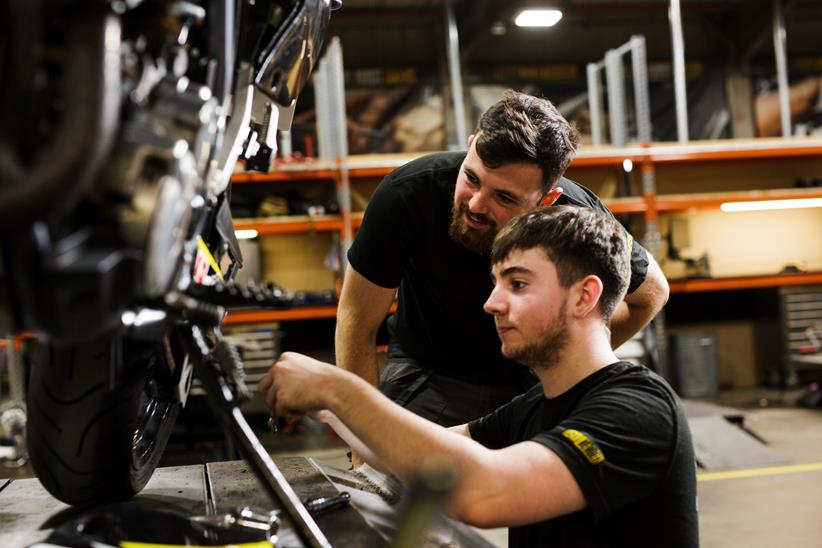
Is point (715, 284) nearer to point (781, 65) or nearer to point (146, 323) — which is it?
point (781, 65)

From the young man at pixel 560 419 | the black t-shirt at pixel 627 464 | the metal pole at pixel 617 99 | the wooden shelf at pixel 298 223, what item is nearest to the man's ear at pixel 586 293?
the young man at pixel 560 419

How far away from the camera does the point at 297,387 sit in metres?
1.03

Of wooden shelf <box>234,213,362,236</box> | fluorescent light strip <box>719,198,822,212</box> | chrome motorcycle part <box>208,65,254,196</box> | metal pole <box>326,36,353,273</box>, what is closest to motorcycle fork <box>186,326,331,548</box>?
chrome motorcycle part <box>208,65,254,196</box>

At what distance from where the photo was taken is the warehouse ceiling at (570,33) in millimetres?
9234

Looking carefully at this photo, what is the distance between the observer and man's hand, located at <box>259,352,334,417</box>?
3.39 feet

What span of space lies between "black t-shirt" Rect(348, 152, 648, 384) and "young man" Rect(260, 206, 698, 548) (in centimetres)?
52

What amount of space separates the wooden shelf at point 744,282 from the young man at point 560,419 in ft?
18.0

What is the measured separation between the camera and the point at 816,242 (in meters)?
7.72

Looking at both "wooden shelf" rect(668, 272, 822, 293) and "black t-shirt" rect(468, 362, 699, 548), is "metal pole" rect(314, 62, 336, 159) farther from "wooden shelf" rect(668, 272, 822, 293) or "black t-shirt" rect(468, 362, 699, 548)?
"black t-shirt" rect(468, 362, 699, 548)

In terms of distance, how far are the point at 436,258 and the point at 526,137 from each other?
17.8 inches

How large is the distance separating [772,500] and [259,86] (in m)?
3.55

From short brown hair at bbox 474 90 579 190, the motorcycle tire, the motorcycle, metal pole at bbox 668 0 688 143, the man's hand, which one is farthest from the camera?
metal pole at bbox 668 0 688 143

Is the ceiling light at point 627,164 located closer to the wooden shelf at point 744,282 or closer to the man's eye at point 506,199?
the wooden shelf at point 744,282

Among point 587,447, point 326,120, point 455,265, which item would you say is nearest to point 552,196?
point 455,265
